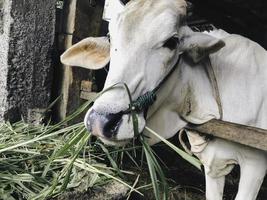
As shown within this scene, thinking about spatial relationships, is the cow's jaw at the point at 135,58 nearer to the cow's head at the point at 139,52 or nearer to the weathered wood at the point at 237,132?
the cow's head at the point at 139,52

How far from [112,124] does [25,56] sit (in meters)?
1.53

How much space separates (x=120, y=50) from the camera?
214 cm

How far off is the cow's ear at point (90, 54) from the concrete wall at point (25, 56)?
0.71m

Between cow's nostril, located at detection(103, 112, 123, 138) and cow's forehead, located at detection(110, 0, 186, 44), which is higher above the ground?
cow's forehead, located at detection(110, 0, 186, 44)

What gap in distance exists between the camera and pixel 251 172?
247 centimetres

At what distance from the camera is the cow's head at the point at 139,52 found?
6.51 ft

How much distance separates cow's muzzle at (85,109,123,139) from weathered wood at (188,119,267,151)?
57 cm

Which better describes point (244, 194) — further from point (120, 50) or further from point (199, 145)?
point (120, 50)

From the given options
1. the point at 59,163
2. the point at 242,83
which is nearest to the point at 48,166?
the point at 59,163

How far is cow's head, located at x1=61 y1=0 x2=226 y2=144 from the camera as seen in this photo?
1.98 meters

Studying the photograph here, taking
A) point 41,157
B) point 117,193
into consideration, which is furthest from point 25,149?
point 117,193

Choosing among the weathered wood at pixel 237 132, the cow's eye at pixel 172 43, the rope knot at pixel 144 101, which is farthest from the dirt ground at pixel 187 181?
the cow's eye at pixel 172 43

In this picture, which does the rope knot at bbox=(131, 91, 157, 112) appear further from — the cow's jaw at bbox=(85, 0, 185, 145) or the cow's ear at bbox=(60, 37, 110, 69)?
the cow's ear at bbox=(60, 37, 110, 69)

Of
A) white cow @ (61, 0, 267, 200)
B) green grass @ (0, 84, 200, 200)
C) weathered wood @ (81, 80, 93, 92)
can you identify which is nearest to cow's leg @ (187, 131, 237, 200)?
white cow @ (61, 0, 267, 200)
